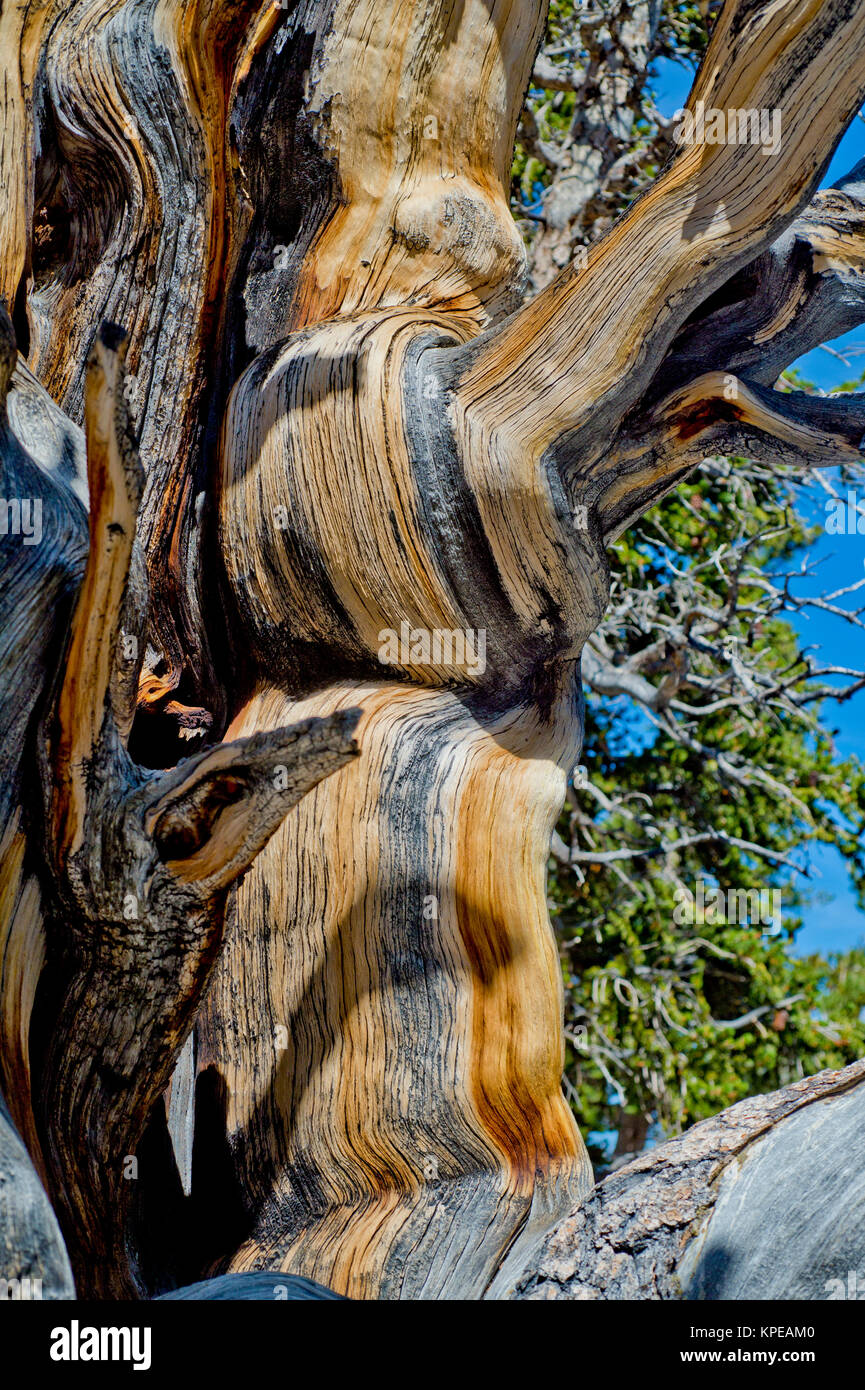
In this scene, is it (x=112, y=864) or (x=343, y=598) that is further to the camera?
(x=343, y=598)

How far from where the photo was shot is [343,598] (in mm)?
2148

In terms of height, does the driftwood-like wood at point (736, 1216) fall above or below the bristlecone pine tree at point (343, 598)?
below

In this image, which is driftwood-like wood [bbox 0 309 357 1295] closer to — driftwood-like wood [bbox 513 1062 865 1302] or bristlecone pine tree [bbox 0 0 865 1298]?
bristlecone pine tree [bbox 0 0 865 1298]

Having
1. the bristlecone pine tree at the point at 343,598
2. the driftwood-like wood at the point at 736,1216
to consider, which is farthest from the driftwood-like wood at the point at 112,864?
the driftwood-like wood at the point at 736,1216

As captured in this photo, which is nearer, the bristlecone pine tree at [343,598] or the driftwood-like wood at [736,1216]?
the driftwood-like wood at [736,1216]

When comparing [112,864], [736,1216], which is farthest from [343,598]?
[736,1216]

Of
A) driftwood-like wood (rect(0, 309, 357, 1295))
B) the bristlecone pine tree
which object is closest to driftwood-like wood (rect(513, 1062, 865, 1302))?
the bristlecone pine tree

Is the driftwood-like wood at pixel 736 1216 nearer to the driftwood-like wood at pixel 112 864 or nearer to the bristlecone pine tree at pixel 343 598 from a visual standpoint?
the bristlecone pine tree at pixel 343 598

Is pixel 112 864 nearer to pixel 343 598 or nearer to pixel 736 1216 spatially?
pixel 343 598

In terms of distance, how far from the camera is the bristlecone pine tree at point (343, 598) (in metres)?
1.67

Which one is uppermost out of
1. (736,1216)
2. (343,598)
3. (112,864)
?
(343,598)

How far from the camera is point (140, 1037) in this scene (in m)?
1.78

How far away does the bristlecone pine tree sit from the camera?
1671 mm

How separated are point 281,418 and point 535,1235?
1447 millimetres
